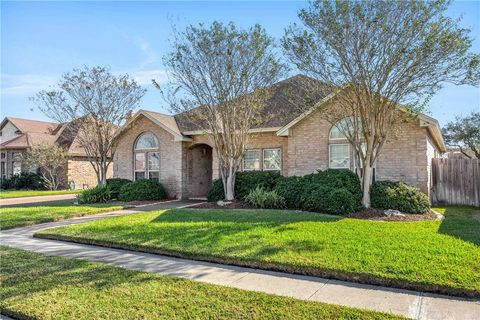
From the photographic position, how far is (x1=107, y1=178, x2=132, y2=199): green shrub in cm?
1867

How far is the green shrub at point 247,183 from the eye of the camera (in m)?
15.5

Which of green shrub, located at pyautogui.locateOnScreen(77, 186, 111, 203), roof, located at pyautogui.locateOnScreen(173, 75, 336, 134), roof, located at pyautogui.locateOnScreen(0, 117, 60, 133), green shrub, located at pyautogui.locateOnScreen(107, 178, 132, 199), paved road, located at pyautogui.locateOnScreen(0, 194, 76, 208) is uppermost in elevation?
roof, located at pyautogui.locateOnScreen(0, 117, 60, 133)

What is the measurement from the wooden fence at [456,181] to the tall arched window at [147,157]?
15.1m

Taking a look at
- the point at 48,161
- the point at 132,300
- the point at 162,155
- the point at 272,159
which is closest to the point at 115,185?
the point at 162,155

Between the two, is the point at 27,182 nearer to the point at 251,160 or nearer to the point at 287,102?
the point at 251,160

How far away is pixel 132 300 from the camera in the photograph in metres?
4.55

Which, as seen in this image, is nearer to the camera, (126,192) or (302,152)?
(302,152)

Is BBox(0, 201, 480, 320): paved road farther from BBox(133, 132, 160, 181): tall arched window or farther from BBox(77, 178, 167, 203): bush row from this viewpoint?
BBox(133, 132, 160, 181): tall arched window

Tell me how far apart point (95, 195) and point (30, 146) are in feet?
51.9

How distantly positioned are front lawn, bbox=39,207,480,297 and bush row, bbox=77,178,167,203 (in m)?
7.23

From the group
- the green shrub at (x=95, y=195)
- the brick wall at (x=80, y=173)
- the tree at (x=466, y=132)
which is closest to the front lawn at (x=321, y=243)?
the green shrub at (x=95, y=195)

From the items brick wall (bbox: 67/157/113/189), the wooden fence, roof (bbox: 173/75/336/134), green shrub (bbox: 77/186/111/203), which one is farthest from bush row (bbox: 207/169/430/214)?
brick wall (bbox: 67/157/113/189)

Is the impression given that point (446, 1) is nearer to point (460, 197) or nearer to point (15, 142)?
point (460, 197)

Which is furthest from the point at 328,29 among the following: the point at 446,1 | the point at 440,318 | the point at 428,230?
the point at 440,318
